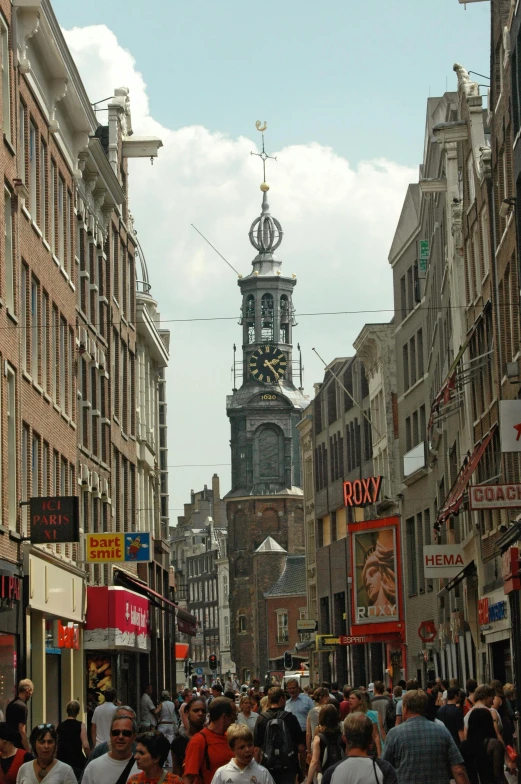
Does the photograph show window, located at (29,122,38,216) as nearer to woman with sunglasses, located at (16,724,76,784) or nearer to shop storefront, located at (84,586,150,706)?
shop storefront, located at (84,586,150,706)

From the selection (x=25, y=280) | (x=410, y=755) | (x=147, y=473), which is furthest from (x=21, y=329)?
(x=147, y=473)

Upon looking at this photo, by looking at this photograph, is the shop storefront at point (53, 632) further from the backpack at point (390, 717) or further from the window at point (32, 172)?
the backpack at point (390, 717)

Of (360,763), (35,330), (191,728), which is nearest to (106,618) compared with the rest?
(35,330)

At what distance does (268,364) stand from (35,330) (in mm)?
109444

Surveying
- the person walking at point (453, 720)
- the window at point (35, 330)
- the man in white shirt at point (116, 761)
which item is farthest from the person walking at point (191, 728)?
the window at point (35, 330)

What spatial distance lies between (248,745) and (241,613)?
131780mm

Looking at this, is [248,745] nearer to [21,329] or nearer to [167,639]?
[21,329]

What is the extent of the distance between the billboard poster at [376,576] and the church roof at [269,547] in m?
76.2

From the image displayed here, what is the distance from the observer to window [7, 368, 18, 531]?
2592 cm

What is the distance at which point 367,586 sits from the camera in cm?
6197

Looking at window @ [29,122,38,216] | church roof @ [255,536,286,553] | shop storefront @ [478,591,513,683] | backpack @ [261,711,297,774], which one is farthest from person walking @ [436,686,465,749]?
church roof @ [255,536,286,553]

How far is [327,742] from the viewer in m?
14.5

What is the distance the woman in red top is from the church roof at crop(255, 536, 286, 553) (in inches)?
5159

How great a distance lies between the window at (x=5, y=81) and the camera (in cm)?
2566
